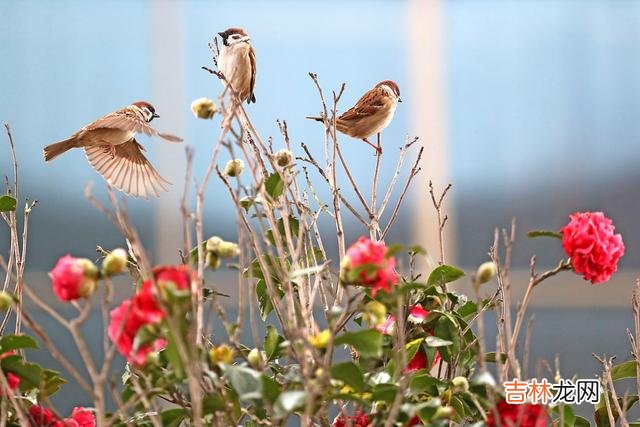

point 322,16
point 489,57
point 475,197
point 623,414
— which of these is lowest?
point 475,197

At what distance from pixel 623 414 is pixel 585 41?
2601mm

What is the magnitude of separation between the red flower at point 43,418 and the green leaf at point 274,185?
0.89 ft

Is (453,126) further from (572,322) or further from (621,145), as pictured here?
(572,322)

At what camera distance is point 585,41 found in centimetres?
321

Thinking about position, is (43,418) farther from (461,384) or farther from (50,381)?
(461,384)

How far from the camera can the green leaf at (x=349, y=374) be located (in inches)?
25.6

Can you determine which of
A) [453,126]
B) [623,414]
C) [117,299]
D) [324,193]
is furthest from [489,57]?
[623,414]

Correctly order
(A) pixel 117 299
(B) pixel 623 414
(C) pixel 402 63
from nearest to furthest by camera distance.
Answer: (B) pixel 623 414 < (A) pixel 117 299 < (C) pixel 402 63

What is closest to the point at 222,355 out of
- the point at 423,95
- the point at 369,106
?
Answer: the point at 369,106

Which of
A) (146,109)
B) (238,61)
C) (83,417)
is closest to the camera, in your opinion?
(83,417)

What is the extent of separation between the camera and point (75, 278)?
62cm

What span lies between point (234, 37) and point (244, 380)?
622 mm

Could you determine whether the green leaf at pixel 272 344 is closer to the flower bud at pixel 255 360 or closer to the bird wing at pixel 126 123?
the flower bud at pixel 255 360

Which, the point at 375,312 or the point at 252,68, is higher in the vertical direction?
the point at 252,68
